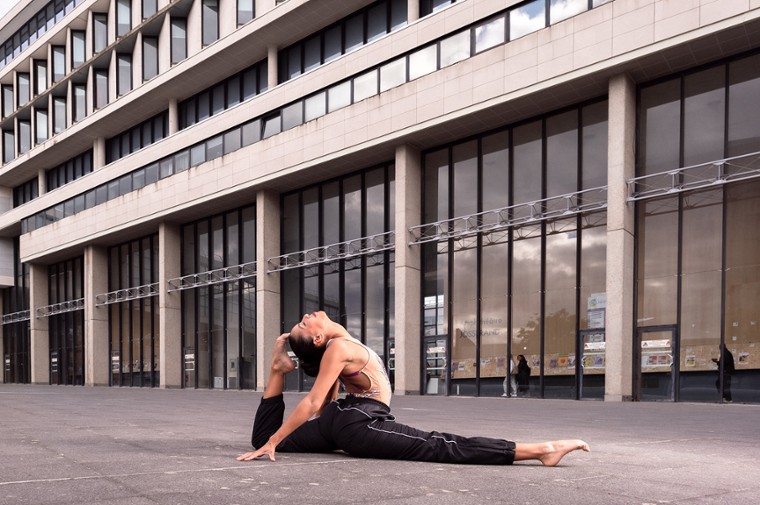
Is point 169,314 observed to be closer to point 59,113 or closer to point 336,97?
point 336,97

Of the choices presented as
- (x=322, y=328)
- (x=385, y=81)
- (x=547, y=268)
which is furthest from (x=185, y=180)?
(x=322, y=328)

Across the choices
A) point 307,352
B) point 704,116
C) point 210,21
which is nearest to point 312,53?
point 210,21

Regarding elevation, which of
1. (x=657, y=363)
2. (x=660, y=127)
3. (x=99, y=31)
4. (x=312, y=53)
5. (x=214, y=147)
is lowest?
(x=657, y=363)

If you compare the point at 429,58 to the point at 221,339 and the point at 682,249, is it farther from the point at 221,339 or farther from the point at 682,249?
the point at 221,339

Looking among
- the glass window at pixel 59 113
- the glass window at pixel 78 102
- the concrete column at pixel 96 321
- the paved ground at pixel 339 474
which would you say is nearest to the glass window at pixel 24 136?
the glass window at pixel 59 113

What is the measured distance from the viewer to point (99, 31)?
38906mm

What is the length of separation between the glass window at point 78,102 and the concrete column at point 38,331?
11568 millimetres

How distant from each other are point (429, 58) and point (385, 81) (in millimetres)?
1880

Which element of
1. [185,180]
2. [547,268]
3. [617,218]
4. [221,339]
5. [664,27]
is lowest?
[221,339]

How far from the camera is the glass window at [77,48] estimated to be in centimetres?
4072

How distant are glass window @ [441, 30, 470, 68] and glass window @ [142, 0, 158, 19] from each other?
18749 mm

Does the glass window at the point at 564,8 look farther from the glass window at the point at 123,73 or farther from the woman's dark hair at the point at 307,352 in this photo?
the glass window at the point at 123,73

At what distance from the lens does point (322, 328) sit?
5.57m

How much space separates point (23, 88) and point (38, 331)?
16.3 meters
